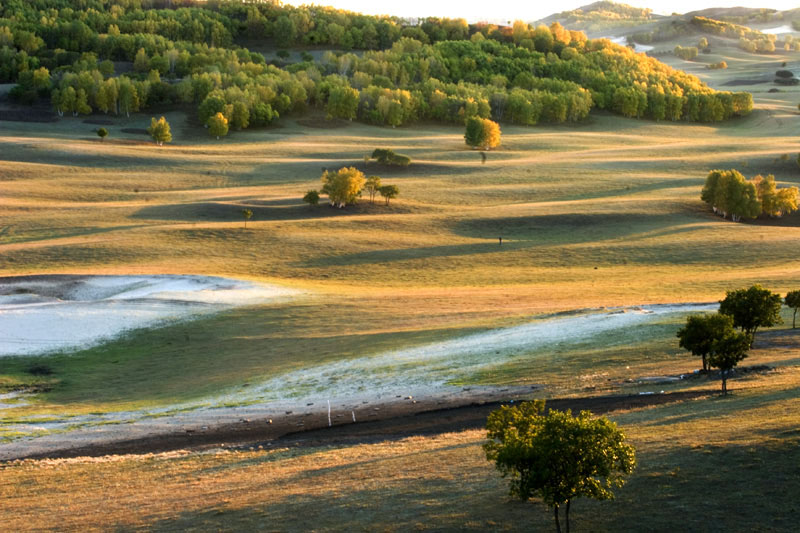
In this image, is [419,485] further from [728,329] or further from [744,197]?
[744,197]

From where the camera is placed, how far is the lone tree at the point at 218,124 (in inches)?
5512

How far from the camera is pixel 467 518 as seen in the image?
20.8 m

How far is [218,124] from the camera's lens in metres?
140

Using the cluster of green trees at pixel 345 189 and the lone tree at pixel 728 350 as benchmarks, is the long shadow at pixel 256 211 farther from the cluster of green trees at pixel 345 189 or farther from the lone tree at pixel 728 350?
the lone tree at pixel 728 350

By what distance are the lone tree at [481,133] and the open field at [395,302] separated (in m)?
4.87

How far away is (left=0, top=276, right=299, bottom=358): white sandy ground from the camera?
4912cm

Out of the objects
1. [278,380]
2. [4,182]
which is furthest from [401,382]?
[4,182]

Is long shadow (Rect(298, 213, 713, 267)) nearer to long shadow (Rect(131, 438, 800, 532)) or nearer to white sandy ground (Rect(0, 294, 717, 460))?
white sandy ground (Rect(0, 294, 717, 460))

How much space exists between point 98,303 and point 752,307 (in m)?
40.0

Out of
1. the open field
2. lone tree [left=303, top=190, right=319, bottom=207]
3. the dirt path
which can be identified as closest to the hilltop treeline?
the open field

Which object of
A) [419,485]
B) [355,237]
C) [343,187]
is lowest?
[419,485]

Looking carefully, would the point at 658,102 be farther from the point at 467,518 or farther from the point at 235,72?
the point at 467,518

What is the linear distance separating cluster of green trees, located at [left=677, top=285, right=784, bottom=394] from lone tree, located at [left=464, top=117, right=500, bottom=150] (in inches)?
3781

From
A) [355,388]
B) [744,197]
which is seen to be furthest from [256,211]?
[355,388]
